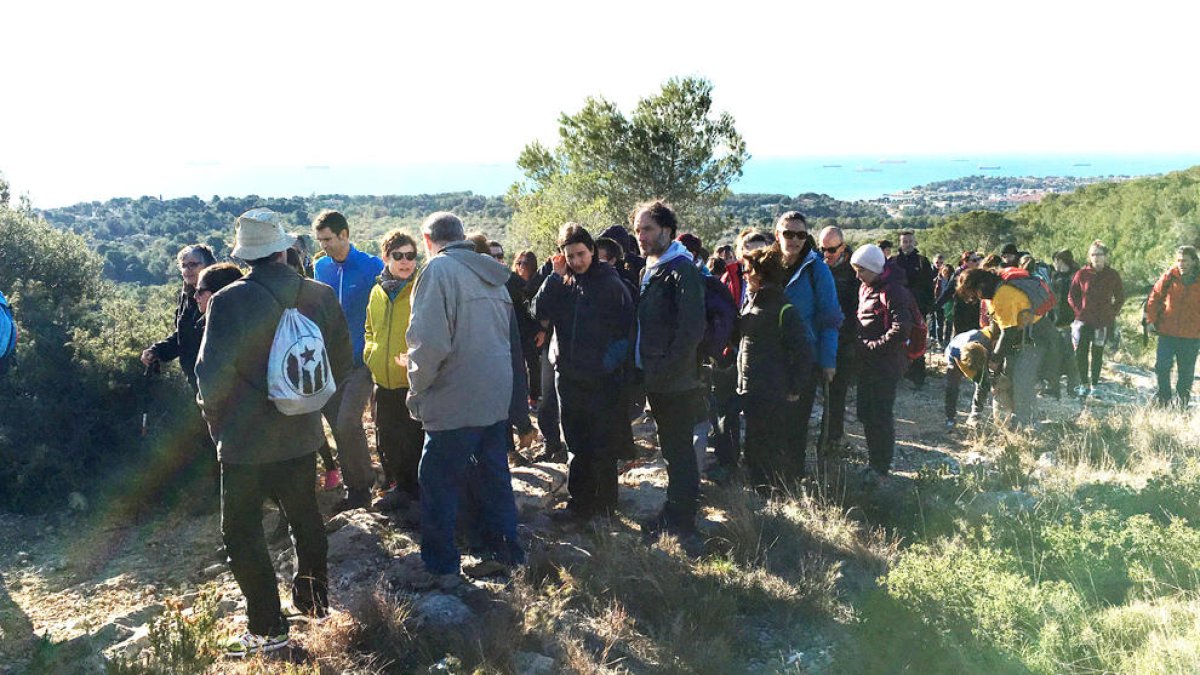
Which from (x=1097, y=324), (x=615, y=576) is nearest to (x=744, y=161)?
(x=1097, y=324)

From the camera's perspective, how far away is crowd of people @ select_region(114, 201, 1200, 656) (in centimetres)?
335

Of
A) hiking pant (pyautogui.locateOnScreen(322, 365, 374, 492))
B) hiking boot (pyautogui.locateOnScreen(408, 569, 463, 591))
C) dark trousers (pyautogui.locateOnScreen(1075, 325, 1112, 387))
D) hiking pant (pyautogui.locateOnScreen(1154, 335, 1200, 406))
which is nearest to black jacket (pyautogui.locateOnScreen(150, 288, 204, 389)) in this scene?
hiking pant (pyautogui.locateOnScreen(322, 365, 374, 492))

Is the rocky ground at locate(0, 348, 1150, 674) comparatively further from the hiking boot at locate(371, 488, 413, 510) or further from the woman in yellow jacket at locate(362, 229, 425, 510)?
the woman in yellow jacket at locate(362, 229, 425, 510)

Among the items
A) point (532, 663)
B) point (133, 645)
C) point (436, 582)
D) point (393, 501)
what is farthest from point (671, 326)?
point (133, 645)

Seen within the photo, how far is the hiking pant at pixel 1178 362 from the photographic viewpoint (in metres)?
7.36

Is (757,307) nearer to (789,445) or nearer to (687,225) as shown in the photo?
(789,445)

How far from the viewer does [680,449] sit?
4.72 m

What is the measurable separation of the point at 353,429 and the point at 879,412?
3.95m

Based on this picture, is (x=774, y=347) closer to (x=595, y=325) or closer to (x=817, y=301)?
(x=817, y=301)

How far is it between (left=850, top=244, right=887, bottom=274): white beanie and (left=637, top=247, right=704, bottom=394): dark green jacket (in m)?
1.85

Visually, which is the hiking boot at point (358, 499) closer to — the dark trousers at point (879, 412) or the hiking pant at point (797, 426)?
the hiking pant at point (797, 426)

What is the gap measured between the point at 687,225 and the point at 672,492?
21.5 m

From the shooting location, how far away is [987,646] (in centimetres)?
350

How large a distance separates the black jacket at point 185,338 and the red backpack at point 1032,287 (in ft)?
21.2
